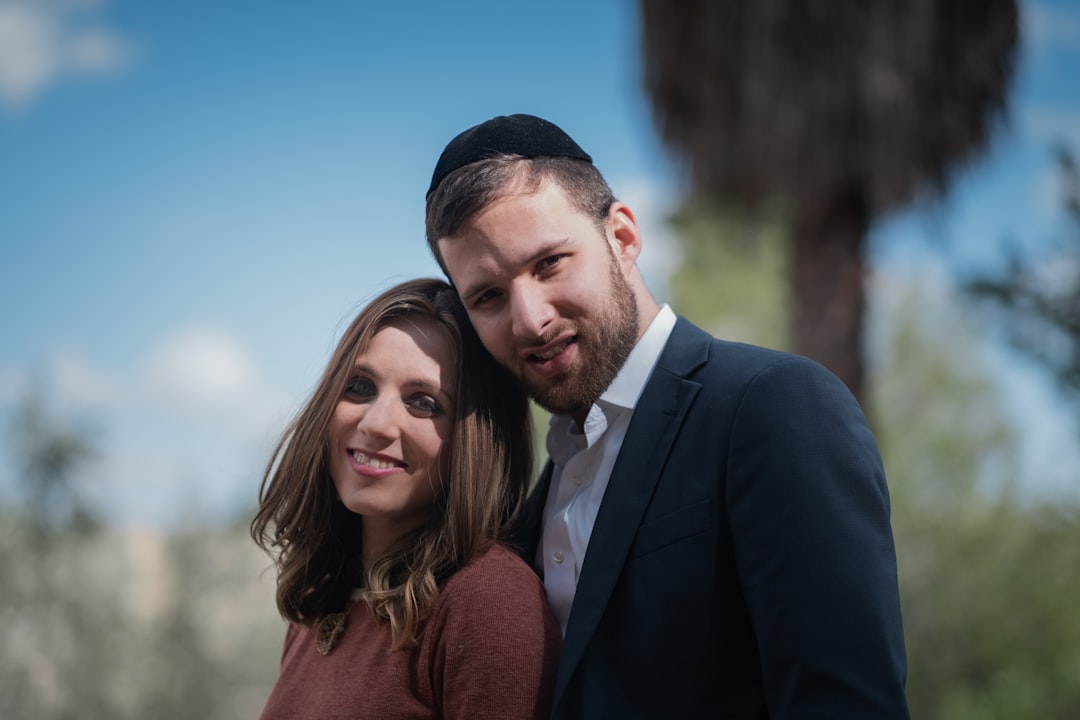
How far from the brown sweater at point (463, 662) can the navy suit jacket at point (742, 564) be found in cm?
16

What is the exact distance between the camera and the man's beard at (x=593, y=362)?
8.29ft

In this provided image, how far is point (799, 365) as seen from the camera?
7.32 feet

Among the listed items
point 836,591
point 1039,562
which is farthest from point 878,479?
point 1039,562

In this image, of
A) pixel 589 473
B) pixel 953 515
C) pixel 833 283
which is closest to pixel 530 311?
pixel 589 473

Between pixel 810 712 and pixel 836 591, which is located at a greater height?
pixel 836 591

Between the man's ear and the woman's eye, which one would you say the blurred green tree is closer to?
the man's ear

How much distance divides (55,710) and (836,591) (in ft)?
51.1

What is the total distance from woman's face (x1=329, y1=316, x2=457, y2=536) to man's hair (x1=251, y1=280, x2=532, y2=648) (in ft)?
0.11

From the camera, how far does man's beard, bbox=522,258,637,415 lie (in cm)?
253

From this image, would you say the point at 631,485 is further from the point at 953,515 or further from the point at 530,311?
the point at 953,515

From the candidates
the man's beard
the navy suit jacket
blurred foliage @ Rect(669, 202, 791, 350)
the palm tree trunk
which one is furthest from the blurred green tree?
blurred foliage @ Rect(669, 202, 791, 350)

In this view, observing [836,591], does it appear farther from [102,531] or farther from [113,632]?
[113,632]

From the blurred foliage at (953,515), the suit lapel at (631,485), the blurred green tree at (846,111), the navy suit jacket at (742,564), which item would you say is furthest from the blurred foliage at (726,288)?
the navy suit jacket at (742,564)

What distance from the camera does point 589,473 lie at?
2578 mm
